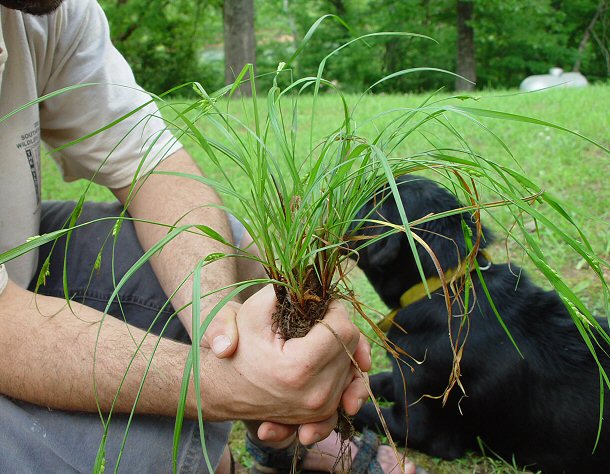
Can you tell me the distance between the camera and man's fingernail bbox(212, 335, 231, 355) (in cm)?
138

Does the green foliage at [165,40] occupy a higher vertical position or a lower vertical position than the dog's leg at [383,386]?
lower

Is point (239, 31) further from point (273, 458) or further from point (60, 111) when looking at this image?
point (273, 458)

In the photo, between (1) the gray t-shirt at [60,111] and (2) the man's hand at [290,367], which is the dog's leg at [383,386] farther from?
(1) the gray t-shirt at [60,111]

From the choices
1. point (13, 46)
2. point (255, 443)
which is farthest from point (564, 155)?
point (13, 46)

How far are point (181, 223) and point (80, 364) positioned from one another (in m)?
0.56

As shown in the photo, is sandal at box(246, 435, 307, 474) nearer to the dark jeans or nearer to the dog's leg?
the dark jeans

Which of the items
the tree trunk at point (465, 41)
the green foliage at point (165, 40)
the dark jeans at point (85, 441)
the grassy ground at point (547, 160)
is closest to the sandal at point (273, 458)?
the grassy ground at point (547, 160)

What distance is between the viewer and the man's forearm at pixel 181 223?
69.0 inches

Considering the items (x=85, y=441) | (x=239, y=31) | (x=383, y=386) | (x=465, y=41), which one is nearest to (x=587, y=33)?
(x=465, y=41)

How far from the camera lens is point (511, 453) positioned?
2.12m

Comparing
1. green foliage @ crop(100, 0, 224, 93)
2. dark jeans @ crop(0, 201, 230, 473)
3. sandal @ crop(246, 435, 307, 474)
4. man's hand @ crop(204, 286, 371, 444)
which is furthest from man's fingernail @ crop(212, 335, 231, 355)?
green foliage @ crop(100, 0, 224, 93)

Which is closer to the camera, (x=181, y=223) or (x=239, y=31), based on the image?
(x=181, y=223)

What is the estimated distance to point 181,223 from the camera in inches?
76.2

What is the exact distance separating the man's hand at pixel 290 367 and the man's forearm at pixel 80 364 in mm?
102
